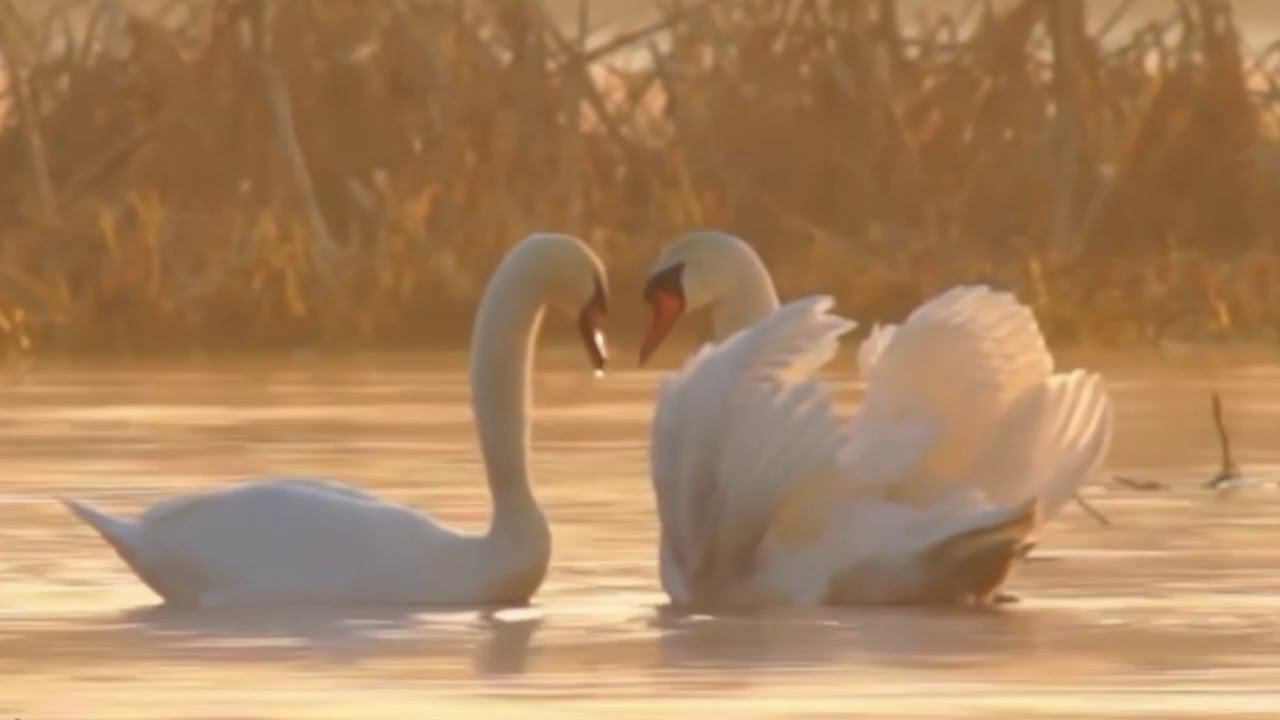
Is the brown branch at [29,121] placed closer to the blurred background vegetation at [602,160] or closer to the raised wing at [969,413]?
the blurred background vegetation at [602,160]

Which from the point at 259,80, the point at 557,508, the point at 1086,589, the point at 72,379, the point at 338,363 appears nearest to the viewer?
the point at 1086,589

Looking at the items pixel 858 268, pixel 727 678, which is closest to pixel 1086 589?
pixel 727 678

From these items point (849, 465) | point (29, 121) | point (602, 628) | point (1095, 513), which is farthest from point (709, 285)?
point (29, 121)

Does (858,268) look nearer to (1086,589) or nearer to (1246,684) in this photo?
(1086,589)

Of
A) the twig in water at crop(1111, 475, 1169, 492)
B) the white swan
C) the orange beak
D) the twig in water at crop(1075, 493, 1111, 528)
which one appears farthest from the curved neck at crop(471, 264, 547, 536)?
the twig in water at crop(1111, 475, 1169, 492)

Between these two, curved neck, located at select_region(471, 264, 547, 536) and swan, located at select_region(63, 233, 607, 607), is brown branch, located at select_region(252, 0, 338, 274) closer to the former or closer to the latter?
curved neck, located at select_region(471, 264, 547, 536)

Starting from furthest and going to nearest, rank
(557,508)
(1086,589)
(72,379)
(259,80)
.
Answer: (259,80) < (72,379) < (557,508) < (1086,589)

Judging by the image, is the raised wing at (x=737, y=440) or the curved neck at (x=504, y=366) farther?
the curved neck at (x=504, y=366)

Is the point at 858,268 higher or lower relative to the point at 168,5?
lower

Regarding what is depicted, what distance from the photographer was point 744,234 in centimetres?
2417

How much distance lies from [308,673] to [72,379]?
39.2ft

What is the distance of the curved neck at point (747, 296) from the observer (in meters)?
12.2

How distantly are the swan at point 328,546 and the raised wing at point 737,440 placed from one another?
0.30 metres

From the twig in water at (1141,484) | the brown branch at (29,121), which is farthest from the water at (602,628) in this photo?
the brown branch at (29,121)
